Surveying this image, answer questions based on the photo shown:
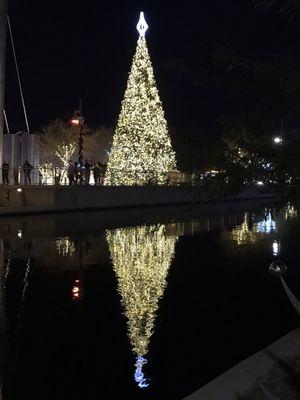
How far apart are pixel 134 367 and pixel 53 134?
76.7 metres

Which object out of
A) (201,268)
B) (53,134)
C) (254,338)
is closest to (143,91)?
(201,268)

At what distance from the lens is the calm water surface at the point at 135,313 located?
563 centimetres

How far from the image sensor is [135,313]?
26.6 feet

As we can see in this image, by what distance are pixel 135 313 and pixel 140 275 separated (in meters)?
3.03

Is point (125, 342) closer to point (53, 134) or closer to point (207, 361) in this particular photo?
point (207, 361)

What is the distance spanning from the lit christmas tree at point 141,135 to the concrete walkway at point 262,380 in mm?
30245

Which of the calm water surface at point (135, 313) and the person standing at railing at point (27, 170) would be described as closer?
the calm water surface at point (135, 313)

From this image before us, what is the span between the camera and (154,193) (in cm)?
3869

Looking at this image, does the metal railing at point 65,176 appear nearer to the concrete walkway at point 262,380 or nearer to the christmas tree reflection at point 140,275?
the christmas tree reflection at point 140,275

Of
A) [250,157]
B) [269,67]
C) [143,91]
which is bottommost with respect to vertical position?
[250,157]

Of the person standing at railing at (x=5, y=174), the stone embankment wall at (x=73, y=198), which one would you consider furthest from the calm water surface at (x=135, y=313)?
the person standing at railing at (x=5, y=174)

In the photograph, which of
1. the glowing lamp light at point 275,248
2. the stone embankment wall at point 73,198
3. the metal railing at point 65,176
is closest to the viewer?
the glowing lamp light at point 275,248

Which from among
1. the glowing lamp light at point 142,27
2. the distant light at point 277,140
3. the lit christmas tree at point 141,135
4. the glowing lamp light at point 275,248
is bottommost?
the glowing lamp light at point 275,248

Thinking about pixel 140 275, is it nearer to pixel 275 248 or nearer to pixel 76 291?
pixel 76 291
